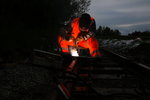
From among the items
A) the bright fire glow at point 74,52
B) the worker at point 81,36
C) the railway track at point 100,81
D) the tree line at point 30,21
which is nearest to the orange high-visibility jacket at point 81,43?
the worker at point 81,36

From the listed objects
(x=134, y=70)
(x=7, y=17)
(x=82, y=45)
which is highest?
(x=7, y=17)

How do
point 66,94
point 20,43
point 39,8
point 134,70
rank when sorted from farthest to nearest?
point 39,8 < point 20,43 < point 134,70 < point 66,94

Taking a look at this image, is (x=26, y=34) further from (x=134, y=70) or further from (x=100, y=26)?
(x=100, y=26)

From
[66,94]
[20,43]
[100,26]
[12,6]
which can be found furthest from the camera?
[100,26]

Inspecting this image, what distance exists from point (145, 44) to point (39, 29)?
964 cm

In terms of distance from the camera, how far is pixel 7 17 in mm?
15258

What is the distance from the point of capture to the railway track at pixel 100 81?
3.30 metres

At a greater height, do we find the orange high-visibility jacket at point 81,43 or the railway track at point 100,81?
the orange high-visibility jacket at point 81,43

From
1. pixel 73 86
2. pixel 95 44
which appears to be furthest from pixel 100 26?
pixel 73 86

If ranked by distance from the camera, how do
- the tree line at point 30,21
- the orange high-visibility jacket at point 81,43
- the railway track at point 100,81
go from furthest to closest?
the tree line at point 30,21, the orange high-visibility jacket at point 81,43, the railway track at point 100,81

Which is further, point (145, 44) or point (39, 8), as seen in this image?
point (39, 8)

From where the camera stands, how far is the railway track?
10.8 ft

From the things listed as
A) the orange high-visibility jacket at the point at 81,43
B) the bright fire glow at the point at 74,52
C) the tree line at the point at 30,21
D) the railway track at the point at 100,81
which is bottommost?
the railway track at the point at 100,81

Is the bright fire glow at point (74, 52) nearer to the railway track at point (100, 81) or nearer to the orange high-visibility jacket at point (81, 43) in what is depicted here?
the orange high-visibility jacket at point (81, 43)
